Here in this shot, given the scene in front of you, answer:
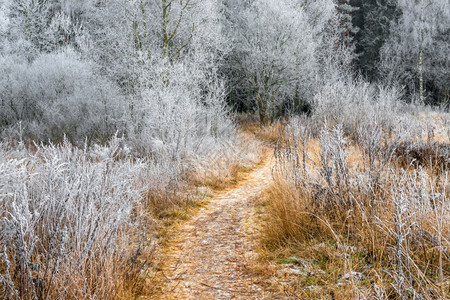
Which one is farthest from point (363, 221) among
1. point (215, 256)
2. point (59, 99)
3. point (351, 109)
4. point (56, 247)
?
point (59, 99)

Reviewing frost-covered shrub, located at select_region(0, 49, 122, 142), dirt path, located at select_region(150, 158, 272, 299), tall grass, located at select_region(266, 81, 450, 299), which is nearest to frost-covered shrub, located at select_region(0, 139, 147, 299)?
dirt path, located at select_region(150, 158, 272, 299)

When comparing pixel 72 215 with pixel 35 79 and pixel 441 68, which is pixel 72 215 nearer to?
pixel 35 79

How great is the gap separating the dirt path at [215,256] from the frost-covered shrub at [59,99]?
23.1ft

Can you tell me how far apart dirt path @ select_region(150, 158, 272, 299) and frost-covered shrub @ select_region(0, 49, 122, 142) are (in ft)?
23.1

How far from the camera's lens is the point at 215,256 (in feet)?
11.2

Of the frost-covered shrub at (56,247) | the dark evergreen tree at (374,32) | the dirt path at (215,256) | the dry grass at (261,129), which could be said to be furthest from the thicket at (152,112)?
the dry grass at (261,129)

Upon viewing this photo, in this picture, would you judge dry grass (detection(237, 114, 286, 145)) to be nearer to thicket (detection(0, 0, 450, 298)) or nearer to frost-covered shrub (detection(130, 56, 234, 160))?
thicket (detection(0, 0, 450, 298))

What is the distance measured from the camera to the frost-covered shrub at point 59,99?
1108 centimetres

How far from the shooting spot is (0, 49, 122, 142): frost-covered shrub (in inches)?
436

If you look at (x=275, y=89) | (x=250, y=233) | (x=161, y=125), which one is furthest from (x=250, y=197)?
(x=275, y=89)

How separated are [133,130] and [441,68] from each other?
20138 mm

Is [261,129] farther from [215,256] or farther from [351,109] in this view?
[215,256]

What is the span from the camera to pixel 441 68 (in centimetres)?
2003

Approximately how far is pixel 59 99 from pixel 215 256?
11.9 m
